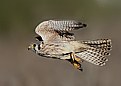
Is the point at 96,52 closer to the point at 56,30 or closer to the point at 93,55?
the point at 93,55

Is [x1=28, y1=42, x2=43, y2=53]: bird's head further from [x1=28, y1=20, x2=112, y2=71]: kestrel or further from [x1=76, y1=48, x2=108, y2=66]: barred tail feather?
[x1=76, y1=48, x2=108, y2=66]: barred tail feather

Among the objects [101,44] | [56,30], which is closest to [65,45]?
[56,30]

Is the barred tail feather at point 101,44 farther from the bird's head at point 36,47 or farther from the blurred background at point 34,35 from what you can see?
the bird's head at point 36,47

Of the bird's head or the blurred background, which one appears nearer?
the bird's head

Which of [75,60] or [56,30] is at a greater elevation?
[56,30]

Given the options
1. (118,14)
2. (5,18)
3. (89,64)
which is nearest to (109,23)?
(118,14)

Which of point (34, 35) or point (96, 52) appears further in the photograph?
point (34, 35)

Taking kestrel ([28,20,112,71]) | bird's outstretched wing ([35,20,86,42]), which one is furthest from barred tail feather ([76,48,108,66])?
bird's outstretched wing ([35,20,86,42])
